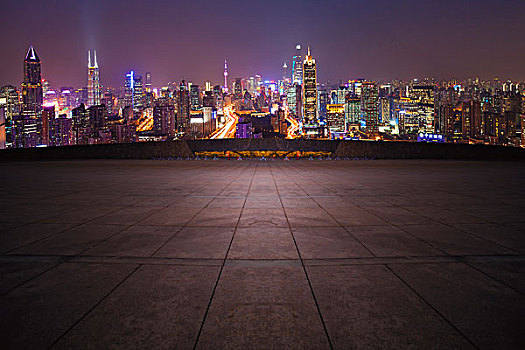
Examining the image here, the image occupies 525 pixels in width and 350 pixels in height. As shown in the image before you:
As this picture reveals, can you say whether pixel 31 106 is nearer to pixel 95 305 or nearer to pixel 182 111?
pixel 182 111

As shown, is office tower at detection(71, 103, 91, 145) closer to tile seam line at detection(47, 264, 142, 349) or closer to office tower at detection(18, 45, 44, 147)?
office tower at detection(18, 45, 44, 147)

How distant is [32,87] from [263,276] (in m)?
201

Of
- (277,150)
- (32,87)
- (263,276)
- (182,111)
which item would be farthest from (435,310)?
(32,87)

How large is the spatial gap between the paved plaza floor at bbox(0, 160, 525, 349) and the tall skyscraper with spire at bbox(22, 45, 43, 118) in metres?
148

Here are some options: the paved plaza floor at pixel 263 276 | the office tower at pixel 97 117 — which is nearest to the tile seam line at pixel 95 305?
the paved plaza floor at pixel 263 276

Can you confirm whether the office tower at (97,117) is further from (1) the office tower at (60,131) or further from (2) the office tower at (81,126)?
(1) the office tower at (60,131)

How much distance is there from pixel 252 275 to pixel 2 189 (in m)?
11.1

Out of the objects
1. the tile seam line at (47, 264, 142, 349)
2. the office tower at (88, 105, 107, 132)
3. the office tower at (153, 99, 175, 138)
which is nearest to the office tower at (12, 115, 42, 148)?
the office tower at (88, 105, 107, 132)

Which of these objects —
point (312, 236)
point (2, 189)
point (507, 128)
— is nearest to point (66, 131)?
point (2, 189)

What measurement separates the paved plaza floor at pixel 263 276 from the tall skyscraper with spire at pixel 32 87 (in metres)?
148

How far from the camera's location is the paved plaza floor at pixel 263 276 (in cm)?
277

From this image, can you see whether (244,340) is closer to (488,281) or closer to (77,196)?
(488,281)

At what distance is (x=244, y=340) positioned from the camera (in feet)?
8.77

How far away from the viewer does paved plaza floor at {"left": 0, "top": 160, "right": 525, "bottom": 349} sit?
2.77 m
